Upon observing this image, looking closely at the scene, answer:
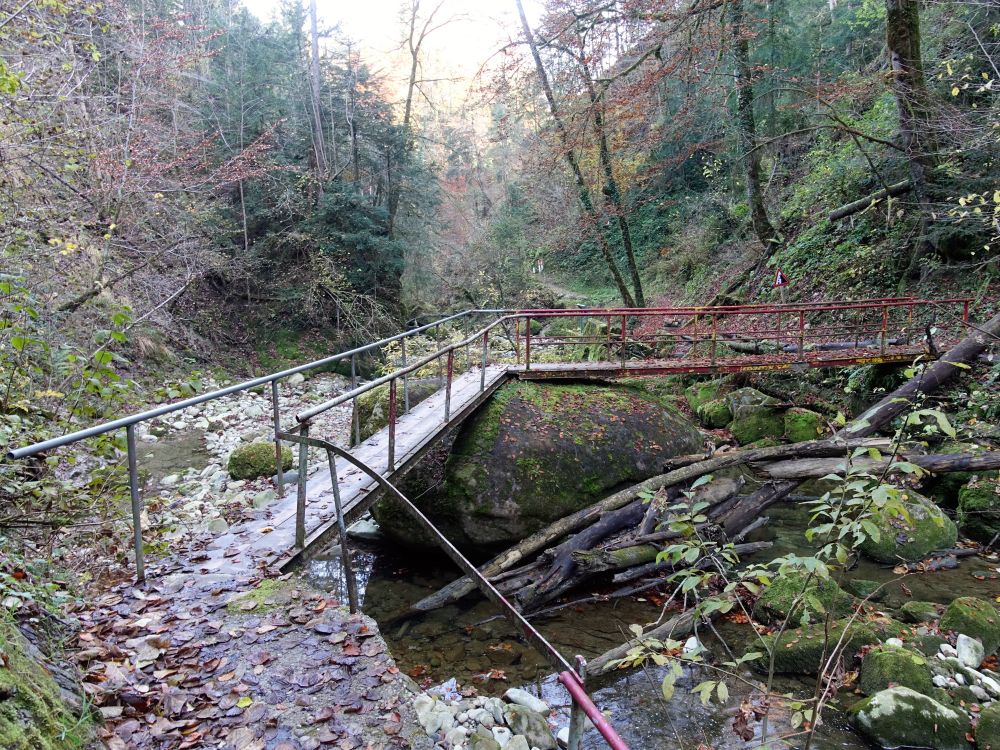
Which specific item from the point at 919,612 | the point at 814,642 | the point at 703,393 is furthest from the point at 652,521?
the point at 703,393

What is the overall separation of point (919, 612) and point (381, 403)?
24.1 ft

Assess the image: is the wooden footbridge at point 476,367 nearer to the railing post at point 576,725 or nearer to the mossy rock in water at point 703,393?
the mossy rock in water at point 703,393

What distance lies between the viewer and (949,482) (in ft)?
27.1

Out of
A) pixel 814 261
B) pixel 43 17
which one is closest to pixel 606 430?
pixel 43 17

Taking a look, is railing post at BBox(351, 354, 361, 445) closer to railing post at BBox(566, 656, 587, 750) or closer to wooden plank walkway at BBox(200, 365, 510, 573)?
wooden plank walkway at BBox(200, 365, 510, 573)

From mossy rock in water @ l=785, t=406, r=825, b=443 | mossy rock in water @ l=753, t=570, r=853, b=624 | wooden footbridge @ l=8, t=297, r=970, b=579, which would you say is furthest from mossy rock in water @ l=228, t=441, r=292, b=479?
mossy rock in water @ l=785, t=406, r=825, b=443

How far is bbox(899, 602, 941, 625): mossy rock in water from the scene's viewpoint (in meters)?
5.73

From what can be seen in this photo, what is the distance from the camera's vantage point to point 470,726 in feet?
13.8

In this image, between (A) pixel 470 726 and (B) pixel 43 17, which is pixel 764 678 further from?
(B) pixel 43 17

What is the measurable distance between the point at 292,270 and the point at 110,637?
1715cm

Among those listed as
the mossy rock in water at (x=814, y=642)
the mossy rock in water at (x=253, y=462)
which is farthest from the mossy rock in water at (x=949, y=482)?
the mossy rock in water at (x=253, y=462)

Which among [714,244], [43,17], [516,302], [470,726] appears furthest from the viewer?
[516,302]

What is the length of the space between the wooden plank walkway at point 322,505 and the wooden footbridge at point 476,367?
1cm

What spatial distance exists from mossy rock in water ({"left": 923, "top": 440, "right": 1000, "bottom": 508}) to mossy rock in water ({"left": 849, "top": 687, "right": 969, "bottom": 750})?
474 centimetres
